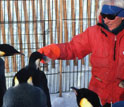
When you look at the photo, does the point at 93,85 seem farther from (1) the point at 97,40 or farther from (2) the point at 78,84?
(2) the point at 78,84

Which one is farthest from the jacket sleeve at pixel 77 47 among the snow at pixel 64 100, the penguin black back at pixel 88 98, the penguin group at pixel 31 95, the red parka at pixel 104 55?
the snow at pixel 64 100

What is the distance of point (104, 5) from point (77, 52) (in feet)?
1.36

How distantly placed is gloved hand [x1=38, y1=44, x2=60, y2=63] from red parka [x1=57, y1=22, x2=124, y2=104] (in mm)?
38

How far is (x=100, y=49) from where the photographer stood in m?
1.83

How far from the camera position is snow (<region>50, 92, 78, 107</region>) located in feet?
9.51

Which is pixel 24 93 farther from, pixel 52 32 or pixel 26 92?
pixel 52 32

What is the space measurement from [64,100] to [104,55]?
137cm

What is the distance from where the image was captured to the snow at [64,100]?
290cm

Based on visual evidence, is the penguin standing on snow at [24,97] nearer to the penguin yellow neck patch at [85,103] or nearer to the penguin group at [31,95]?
the penguin group at [31,95]

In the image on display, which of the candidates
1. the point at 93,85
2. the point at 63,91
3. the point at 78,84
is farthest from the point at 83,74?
the point at 93,85

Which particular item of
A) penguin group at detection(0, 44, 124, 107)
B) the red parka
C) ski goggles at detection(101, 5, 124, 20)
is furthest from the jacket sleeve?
penguin group at detection(0, 44, 124, 107)

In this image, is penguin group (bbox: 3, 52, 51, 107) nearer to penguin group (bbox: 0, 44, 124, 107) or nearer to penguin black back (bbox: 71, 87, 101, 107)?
penguin group (bbox: 0, 44, 124, 107)

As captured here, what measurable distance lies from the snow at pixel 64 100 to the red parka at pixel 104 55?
105 centimetres

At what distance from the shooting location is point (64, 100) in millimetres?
3027
